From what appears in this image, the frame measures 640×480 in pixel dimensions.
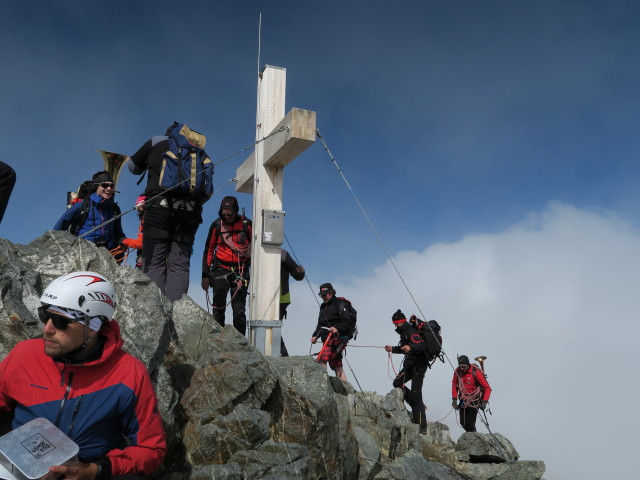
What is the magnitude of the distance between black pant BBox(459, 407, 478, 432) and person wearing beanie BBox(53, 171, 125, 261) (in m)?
11.3

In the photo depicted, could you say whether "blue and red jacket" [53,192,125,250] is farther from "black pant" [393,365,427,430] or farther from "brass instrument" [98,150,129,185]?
"black pant" [393,365,427,430]

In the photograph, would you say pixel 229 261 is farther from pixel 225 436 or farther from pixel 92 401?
pixel 92 401

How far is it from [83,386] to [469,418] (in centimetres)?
1408

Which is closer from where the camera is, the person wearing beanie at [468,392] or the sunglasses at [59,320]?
the sunglasses at [59,320]

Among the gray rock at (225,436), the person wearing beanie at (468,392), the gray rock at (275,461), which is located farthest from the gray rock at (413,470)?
the person wearing beanie at (468,392)

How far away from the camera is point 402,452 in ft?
28.9

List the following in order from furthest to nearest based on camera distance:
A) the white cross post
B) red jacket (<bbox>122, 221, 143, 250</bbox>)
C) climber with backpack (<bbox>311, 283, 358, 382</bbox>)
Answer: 1. climber with backpack (<bbox>311, 283, 358, 382</bbox>)
2. red jacket (<bbox>122, 221, 143, 250</bbox>)
3. the white cross post

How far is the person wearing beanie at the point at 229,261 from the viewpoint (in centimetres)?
967

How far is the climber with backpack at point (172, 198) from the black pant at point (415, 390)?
7.45 metres

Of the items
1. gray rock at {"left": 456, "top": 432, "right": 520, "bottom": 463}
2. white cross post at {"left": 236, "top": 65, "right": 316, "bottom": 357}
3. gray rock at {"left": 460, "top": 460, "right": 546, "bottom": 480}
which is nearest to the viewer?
white cross post at {"left": 236, "top": 65, "right": 316, "bottom": 357}

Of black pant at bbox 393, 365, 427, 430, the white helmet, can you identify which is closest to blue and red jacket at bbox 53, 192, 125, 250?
the white helmet

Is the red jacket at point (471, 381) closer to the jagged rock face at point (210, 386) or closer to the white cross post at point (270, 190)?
the jagged rock face at point (210, 386)

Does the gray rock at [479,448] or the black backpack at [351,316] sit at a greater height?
the black backpack at [351,316]

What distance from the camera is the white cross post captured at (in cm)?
842
